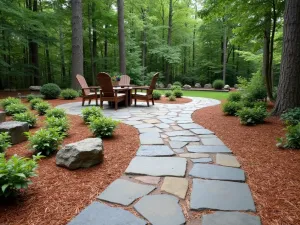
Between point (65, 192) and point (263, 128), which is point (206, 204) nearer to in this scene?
point (65, 192)

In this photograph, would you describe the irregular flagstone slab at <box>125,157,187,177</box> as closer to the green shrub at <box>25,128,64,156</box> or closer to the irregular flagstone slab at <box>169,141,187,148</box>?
the irregular flagstone slab at <box>169,141,187,148</box>

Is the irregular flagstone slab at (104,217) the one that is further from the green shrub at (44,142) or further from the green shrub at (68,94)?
the green shrub at (68,94)

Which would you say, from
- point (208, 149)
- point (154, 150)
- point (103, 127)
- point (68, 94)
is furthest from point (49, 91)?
point (208, 149)

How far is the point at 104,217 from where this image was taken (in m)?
1.41

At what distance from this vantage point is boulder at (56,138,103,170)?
2154 mm

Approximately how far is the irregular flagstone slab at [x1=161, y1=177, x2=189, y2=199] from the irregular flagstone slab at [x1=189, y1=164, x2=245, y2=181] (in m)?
0.20

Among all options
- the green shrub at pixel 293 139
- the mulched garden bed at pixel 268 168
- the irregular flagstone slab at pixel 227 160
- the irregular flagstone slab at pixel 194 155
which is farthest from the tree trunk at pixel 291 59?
the irregular flagstone slab at pixel 194 155

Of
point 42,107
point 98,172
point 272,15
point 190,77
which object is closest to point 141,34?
point 190,77

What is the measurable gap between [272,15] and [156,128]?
197 inches

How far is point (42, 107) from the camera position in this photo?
5.06 metres

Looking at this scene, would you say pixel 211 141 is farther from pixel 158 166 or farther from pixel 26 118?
pixel 26 118

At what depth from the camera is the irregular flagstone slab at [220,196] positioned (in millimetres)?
1546

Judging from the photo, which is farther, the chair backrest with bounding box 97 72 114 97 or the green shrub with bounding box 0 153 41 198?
the chair backrest with bounding box 97 72 114 97

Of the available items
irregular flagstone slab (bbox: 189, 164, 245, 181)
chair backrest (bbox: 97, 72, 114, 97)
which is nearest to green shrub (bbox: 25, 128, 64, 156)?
irregular flagstone slab (bbox: 189, 164, 245, 181)
